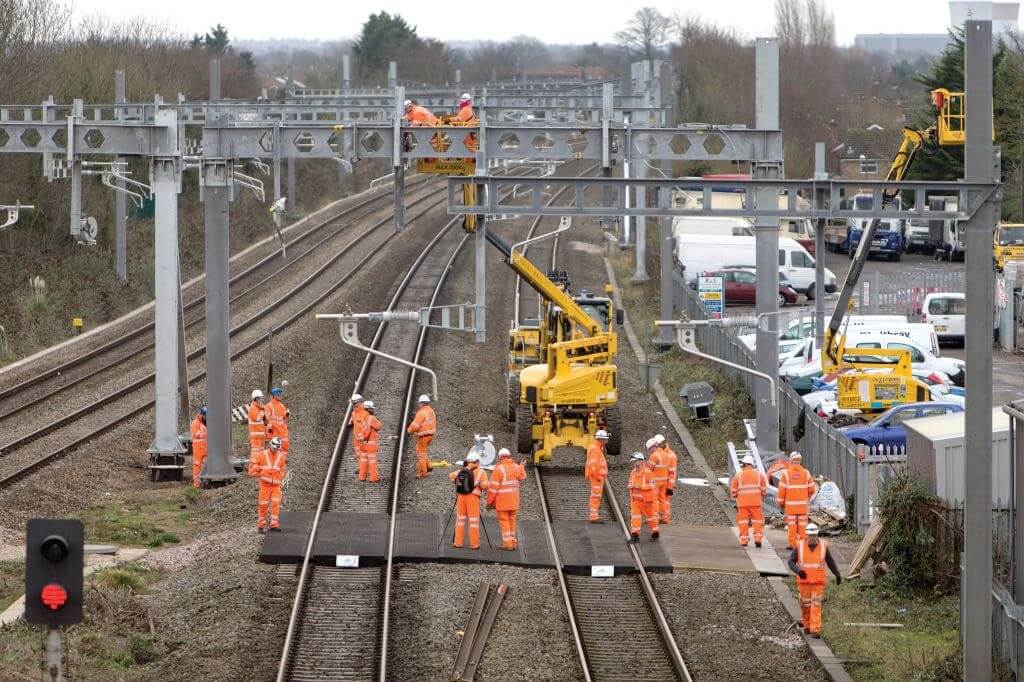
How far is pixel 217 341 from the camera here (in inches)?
928

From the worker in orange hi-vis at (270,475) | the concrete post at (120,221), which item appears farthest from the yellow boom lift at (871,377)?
the concrete post at (120,221)

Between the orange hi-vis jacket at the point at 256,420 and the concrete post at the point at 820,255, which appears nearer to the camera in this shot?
the orange hi-vis jacket at the point at 256,420

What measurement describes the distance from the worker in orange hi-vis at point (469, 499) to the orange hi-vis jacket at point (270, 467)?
2294 mm

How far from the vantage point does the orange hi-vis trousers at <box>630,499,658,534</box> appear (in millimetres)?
20094

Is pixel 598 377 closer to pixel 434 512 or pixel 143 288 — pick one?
pixel 434 512

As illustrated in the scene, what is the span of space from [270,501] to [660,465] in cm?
534

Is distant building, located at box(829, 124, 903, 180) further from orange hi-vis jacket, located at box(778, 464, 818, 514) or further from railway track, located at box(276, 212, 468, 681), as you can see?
orange hi-vis jacket, located at box(778, 464, 818, 514)

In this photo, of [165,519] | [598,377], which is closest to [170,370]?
[165,519]

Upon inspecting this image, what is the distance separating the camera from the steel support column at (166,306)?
76.3ft

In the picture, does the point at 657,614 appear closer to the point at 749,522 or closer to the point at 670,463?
the point at 749,522

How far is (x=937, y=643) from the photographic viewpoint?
16.4m

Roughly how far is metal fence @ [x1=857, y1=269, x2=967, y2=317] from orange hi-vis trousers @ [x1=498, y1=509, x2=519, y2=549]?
2524 cm

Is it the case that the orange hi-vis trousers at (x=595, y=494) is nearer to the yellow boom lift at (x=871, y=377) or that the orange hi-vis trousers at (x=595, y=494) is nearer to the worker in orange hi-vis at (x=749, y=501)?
the worker in orange hi-vis at (x=749, y=501)

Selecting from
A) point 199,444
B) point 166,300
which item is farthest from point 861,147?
point 166,300
